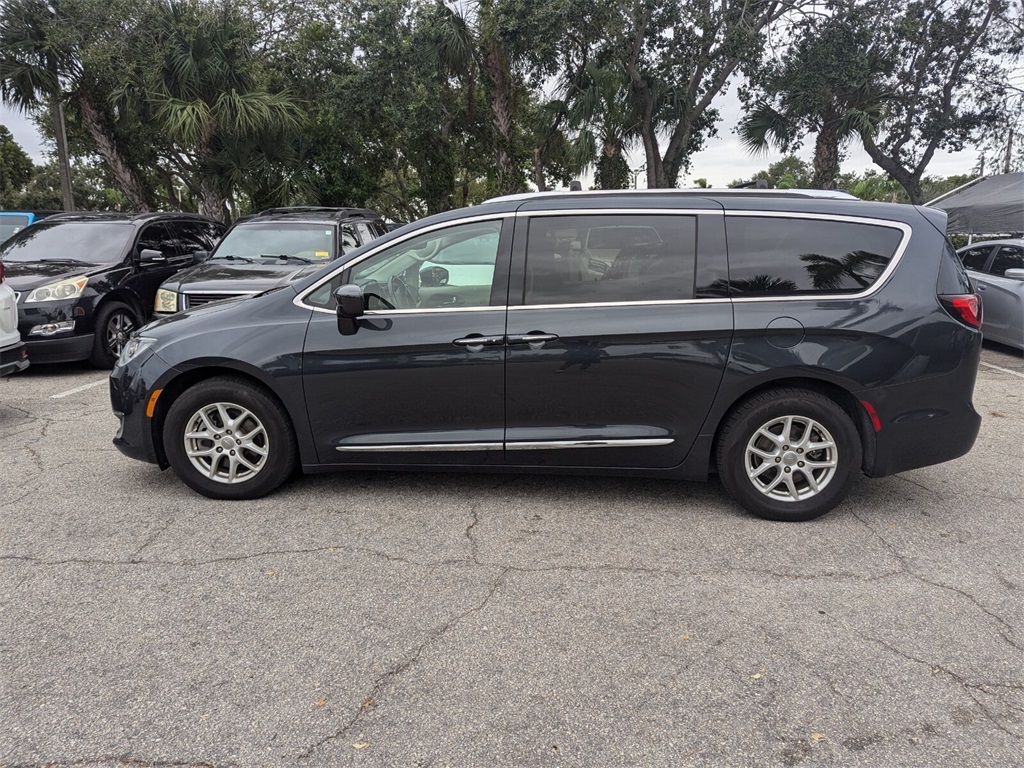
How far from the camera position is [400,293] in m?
4.23

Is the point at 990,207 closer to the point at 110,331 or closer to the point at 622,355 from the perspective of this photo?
the point at 622,355

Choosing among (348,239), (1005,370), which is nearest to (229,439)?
(348,239)

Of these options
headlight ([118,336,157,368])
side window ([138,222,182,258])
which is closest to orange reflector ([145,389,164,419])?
headlight ([118,336,157,368])

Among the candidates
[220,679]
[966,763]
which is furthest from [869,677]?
[220,679]

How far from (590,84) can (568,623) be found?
52.1 feet

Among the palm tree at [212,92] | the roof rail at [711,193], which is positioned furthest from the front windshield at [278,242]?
the palm tree at [212,92]

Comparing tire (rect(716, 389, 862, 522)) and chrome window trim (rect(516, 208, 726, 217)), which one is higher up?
chrome window trim (rect(516, 208, 726, 217))

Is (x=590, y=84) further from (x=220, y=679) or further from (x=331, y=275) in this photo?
(x=220, y=679)

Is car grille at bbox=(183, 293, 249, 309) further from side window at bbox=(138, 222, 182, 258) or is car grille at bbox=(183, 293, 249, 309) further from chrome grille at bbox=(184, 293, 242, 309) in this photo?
side window at bbox=(138, 222, 182, 258)

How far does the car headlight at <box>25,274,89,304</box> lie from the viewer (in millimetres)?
7754

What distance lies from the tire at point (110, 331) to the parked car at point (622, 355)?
449 cm

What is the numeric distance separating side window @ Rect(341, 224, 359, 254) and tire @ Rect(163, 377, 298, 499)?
4.87 meters

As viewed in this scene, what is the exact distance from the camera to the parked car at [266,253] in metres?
7.57

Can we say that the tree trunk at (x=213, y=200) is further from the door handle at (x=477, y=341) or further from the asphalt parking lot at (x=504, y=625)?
the door handle at (x=477, y=341)
